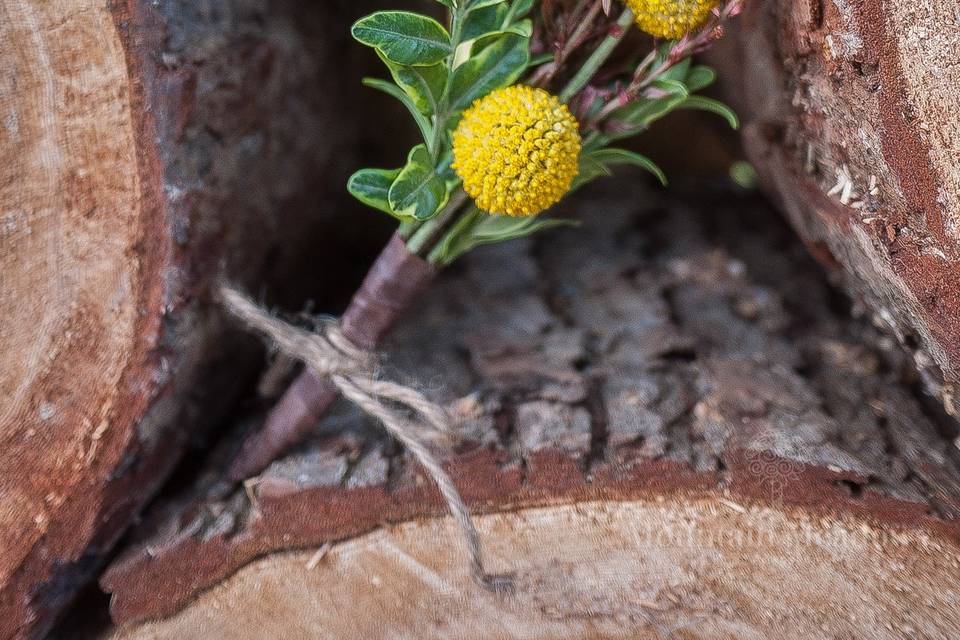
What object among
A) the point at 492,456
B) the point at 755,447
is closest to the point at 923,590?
the point at 755,447

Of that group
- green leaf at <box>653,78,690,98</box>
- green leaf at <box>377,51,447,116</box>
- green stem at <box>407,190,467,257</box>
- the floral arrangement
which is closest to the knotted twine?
the floral arrangement

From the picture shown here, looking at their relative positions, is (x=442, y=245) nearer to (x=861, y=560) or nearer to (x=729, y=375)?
(x=729, y=375)

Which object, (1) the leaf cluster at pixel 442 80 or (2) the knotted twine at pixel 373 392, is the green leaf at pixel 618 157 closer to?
(1) the leaf cluster at pixel 442 80

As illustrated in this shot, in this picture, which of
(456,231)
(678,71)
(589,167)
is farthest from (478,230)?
(678,71)

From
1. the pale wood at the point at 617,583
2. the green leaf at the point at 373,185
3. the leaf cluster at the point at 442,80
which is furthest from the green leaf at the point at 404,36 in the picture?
the pale wood at the point at 617,583

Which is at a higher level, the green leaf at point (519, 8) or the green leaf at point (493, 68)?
the green leaf at point (519, 8)

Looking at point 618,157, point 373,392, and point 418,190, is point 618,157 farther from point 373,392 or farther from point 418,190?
point 373,392

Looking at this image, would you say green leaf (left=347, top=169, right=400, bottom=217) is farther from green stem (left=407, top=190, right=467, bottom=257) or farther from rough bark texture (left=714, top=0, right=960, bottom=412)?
rough bark texture (left=714, top=0, right=960, bottom=412)
